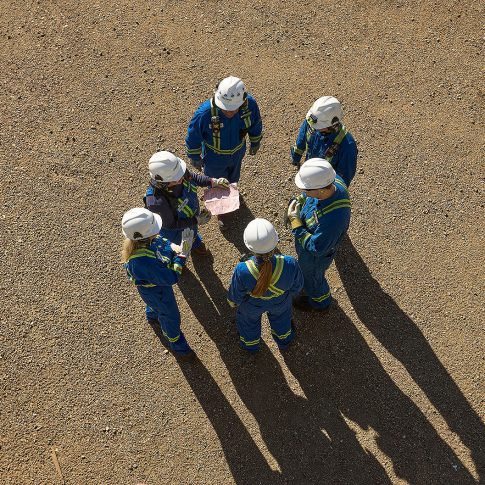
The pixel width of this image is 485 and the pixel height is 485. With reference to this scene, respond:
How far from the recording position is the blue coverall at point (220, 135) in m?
7.42

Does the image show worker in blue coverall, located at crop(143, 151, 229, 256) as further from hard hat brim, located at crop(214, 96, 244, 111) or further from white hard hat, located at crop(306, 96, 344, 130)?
white hard hat, located at crop(306, 96, 344, 130)

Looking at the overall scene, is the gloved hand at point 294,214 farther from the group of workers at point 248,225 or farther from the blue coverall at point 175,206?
the blue coverall at point 175,206

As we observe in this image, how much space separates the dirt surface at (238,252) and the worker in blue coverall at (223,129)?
113 centimetres

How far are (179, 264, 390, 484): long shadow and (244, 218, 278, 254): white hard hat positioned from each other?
2.35 meters

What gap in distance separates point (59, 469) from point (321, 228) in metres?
4.46

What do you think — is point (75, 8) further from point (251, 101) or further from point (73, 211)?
point (251, 101)

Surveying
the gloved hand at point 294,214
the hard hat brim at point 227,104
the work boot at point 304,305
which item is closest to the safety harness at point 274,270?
the gloved hand at point 294,214

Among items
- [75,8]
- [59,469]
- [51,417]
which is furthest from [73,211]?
[75,8]

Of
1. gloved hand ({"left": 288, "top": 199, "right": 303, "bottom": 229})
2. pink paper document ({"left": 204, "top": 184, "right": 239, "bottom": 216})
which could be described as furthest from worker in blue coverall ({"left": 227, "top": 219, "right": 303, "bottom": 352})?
pink paper document ({"left": 204, "top": 184, "right": 239, "bottom": 216})

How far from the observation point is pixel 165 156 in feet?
20.7

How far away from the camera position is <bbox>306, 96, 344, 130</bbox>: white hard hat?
22.0 feet

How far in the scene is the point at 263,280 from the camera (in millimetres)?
5941

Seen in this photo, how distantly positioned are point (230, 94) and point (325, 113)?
1.25 meters

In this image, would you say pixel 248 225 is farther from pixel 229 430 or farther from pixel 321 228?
pixel 229 430
